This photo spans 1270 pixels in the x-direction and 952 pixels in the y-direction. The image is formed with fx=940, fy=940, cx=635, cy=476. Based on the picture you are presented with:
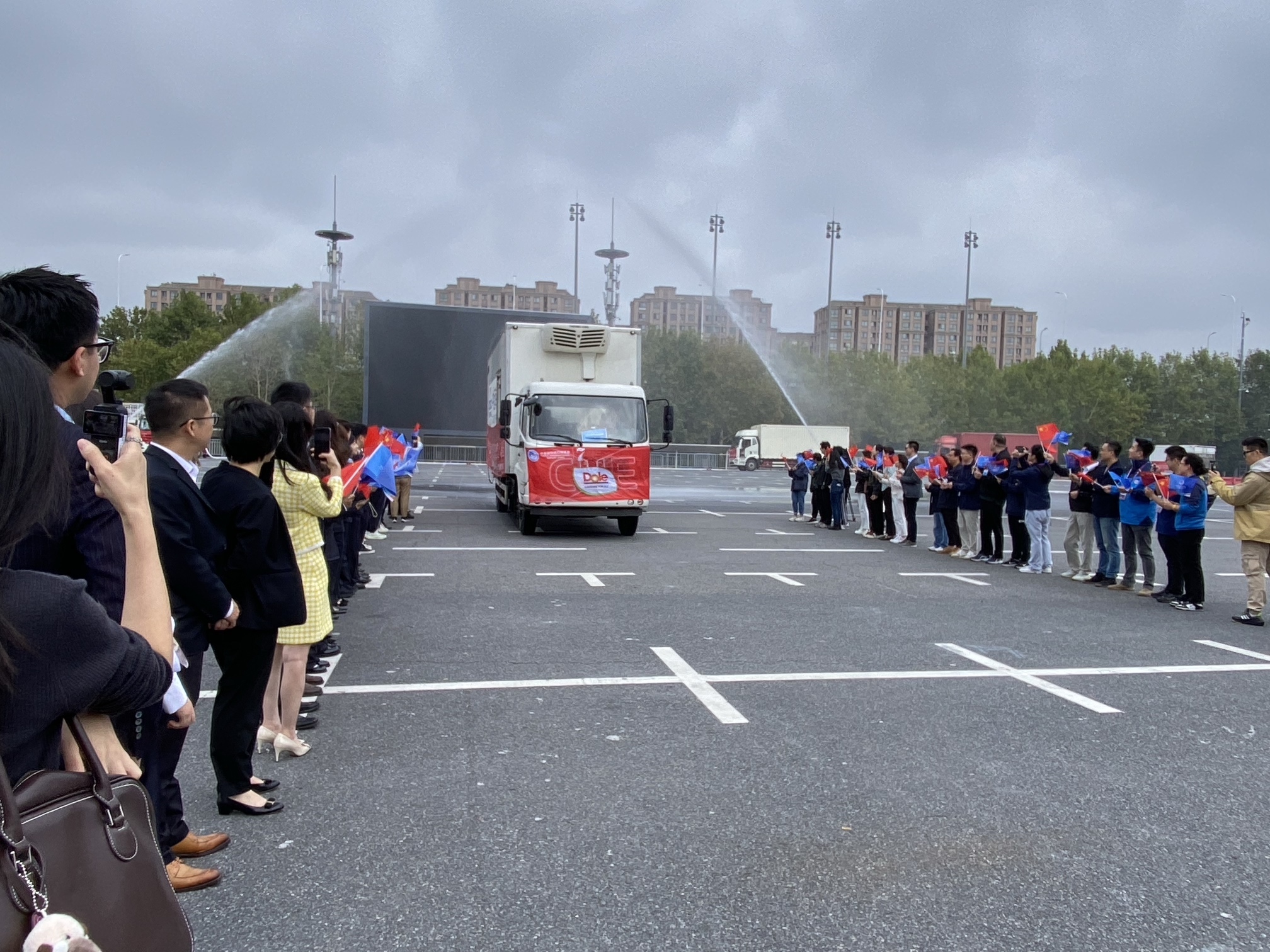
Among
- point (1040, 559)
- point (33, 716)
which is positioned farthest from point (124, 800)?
point (1040, 559)

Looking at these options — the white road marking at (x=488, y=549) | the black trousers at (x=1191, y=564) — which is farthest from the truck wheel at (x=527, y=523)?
the black trousers at (x=1191, y=564)

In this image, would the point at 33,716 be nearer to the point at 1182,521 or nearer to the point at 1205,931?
the point at 1205,931

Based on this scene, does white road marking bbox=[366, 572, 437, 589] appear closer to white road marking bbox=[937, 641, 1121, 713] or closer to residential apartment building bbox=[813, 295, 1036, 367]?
white road marking bbox=[937, 641, 1121, 713]

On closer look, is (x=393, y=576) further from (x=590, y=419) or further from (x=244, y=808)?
(x=244, y=808)

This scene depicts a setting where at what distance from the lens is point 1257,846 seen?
390cm

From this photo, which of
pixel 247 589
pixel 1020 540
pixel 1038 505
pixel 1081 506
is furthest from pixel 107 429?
pixel 1020 540

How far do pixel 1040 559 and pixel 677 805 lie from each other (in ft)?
34.2

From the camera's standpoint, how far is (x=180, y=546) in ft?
11.7

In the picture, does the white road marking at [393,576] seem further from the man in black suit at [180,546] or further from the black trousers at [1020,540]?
the black trousers at [1020,540]

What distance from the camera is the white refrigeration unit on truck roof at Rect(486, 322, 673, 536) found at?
15.1 m

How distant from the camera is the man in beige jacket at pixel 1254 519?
9.20 metres

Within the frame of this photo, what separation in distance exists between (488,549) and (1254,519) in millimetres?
9529

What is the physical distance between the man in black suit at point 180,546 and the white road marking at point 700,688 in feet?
9.61

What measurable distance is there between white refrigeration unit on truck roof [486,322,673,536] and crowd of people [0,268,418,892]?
7.91 metres
